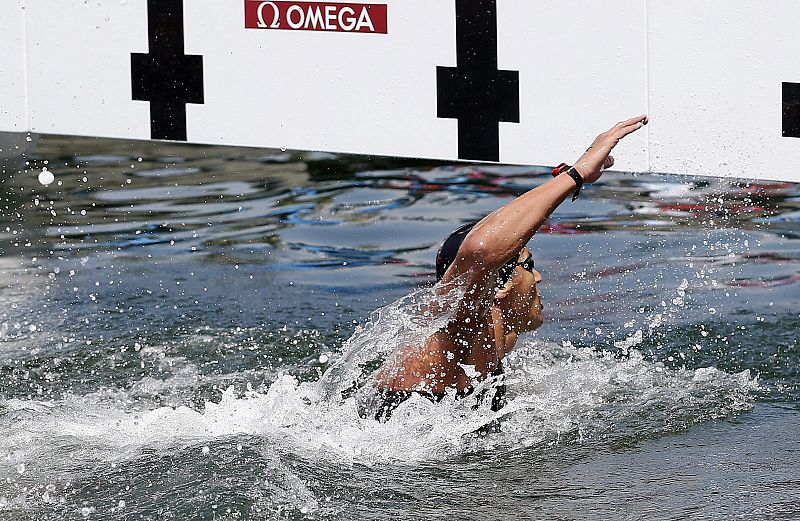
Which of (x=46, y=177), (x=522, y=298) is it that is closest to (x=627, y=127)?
(x=522, y=298)

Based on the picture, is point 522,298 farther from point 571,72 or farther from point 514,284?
point 571,72

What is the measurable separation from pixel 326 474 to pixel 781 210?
13.2 feet

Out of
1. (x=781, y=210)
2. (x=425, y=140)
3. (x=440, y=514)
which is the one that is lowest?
(x=440, y=514)

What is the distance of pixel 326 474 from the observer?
3297 millimetres

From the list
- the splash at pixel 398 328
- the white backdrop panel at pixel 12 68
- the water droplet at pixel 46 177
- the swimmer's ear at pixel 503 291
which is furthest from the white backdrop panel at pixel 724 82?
the water droplet at pixel 46 177

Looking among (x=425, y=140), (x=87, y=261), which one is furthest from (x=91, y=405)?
(x=87, y=261)

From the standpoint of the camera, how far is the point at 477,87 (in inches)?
157

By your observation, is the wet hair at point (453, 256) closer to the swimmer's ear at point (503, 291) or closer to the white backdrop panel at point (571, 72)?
the swimmer's ear at point (503, 291)

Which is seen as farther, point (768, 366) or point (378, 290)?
point (378, 290)

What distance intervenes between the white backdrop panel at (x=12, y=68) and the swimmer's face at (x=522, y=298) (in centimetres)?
196

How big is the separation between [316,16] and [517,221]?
4.19 ft

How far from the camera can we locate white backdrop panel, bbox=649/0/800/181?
3.43 m

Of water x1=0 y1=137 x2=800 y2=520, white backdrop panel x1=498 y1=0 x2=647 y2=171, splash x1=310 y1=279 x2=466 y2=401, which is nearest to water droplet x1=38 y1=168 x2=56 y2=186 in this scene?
water x1=0 y1=137 x2=800 y2=520

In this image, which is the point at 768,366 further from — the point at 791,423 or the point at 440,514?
the point at 440,514
